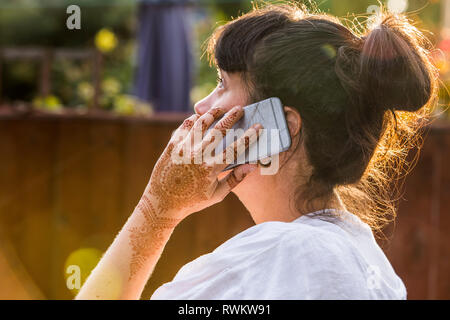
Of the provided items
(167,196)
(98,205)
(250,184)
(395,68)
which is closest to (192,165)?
(167,196)

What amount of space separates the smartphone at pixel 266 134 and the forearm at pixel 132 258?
0.21m

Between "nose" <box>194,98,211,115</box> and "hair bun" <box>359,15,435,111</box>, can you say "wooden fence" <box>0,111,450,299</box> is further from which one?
"hair bun" <box>359,15,435,111</box>

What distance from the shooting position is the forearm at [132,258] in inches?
44.8

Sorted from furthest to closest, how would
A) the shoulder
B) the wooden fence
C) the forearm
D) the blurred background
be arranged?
the wooden fence < the blurred background < the forearm < the shoulder

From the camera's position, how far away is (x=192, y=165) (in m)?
1.19

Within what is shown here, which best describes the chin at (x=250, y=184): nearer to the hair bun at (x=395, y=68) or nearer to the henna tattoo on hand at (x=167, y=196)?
the henna tattoo on hand at (x=167, y=196)

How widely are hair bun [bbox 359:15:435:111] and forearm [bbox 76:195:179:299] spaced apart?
56 cm

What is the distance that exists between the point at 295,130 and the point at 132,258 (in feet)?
1.56

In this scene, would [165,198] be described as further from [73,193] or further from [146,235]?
[73,193]

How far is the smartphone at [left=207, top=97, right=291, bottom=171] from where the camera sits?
120cm

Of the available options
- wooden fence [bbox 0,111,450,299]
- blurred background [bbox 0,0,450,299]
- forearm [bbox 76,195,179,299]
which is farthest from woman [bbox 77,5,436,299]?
wooden fence [bbox 0,111,450,299]

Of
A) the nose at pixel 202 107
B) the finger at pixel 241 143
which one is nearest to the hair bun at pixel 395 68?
the finger at pixel 241 143

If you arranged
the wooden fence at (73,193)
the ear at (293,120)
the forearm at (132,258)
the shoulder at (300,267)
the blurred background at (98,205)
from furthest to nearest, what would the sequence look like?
the wooden fence at (73,193)
the blurred background at (98,205)
the ear at (293,120)
the forearm at (132,258)
the shoulder at (300,267)
